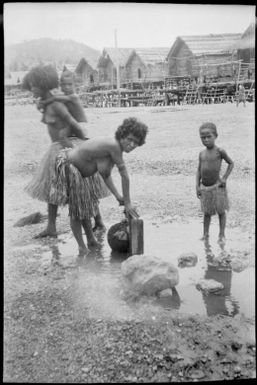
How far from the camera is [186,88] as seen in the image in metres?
3.90

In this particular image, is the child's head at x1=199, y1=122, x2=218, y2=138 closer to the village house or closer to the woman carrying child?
the village house

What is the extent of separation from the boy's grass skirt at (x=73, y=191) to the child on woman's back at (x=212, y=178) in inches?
35.0

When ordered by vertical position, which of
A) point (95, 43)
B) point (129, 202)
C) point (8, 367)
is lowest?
point (8, 367)

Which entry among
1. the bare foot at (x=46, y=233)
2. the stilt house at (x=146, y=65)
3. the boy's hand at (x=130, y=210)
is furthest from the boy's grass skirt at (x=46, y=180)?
the stilt house at (x=146, y=65)

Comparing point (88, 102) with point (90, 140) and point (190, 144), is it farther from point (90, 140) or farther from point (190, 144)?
point (190, 144)

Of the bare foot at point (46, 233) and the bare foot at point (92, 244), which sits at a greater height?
the bare foot at point (46, 233)

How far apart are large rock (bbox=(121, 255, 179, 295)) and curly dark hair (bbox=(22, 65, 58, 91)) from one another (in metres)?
1.38

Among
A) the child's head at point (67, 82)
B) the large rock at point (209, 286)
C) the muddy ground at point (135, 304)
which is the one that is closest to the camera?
the muddy ground at point (135, 304)

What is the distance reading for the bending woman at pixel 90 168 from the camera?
342cm

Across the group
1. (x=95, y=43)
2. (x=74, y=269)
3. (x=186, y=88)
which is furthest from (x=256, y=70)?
(x=74, y=269)

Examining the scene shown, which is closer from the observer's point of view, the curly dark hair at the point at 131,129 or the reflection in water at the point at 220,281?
the reflection in water at the point at 220,281

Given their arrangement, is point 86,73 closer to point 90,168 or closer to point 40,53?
point 40,53

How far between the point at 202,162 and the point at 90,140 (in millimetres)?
907

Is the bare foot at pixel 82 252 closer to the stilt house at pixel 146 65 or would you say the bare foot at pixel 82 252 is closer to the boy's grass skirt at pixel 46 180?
the boy's grass skirt at pixel 46 180
